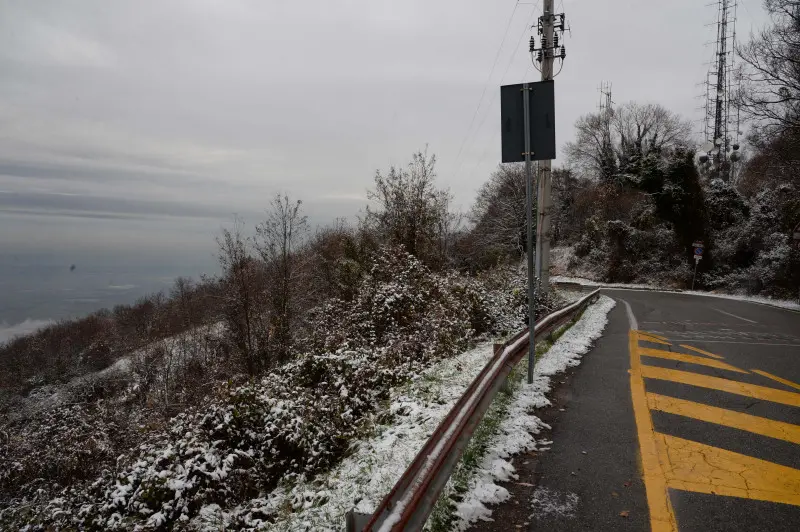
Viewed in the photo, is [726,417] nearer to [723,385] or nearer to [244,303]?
[723,385]

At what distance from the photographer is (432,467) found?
286cm

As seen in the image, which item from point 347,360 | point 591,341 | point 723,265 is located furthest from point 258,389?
point 723,265

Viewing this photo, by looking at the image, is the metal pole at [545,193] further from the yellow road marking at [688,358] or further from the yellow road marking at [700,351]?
the yellow road marking at [688,358]

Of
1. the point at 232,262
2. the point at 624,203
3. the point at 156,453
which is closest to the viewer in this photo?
the point at 156,453

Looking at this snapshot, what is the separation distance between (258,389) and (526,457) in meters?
4.70

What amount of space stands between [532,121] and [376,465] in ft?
13.7

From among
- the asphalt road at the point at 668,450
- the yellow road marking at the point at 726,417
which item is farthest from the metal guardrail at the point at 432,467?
the yellow road marking at the point at 726,417

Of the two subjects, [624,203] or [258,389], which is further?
[624,203]

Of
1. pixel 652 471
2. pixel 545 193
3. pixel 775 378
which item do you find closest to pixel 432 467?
pixel 652 471

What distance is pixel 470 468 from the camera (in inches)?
139

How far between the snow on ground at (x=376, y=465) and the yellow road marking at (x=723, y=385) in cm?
260

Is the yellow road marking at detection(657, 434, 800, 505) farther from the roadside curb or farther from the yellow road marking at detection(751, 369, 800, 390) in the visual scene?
the roadside curb

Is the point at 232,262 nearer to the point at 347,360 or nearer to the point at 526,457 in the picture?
the point at 347,360

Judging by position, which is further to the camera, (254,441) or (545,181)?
(545,181)
